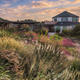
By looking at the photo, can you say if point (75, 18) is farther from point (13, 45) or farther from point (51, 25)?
point (13, 45)

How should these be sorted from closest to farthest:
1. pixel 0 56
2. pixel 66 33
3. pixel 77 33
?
1. pixel 0 56
2. pixel 77 33
3. pixel 66 33

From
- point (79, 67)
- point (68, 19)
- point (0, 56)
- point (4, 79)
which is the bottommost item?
point (79, 67)

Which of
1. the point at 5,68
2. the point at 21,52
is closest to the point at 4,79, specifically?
the point at 5,68

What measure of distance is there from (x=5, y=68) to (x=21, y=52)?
1.24 metres

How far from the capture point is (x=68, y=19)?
36.6 m

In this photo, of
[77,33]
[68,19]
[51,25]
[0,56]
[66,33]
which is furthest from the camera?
[68,19]

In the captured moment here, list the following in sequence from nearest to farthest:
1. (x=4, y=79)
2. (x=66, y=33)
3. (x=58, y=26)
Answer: (x=4, y=79) < (x=66, y=33) < (x=58, y=26)

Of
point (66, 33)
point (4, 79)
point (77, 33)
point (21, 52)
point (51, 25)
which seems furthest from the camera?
point (51, 25)

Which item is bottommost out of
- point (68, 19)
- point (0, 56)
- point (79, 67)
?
point (79, 67)

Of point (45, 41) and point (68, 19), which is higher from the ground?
point (68, 19)

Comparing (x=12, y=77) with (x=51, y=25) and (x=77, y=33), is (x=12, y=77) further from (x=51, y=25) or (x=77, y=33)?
(x=51, y=25)

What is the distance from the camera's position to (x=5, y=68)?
3.23 metres

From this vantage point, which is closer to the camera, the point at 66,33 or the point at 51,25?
the point at 66,33

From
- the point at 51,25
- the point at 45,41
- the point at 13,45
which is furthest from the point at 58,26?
the point at 13,45
